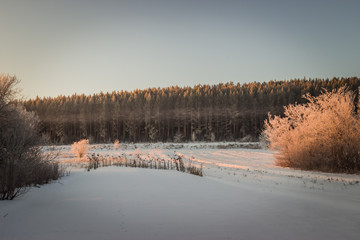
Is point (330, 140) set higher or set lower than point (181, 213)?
higher

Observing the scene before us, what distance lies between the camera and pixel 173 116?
64438 millimetres

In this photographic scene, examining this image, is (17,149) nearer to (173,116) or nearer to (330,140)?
(330,140)

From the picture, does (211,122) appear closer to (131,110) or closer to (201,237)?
(131,110)

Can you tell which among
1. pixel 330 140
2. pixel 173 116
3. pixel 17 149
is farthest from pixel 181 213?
pixel 173 116

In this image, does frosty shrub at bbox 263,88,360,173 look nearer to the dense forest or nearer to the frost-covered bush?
the frost-covered bush

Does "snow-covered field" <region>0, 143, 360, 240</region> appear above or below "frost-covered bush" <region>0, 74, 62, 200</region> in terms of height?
below

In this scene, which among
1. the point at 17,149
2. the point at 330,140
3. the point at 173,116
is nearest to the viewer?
the point at 17,149

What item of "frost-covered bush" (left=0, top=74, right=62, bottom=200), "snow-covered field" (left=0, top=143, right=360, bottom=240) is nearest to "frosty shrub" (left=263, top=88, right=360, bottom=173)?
"snow-covered field" (left=0, top=143, right=360, bottom=240)

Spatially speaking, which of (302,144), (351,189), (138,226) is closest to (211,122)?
(302,144)

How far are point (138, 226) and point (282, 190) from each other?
600 cm

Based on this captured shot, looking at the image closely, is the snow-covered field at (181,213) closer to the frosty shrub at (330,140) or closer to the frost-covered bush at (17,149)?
the frost-covered bush at (17,149)

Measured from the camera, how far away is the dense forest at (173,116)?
61219mm

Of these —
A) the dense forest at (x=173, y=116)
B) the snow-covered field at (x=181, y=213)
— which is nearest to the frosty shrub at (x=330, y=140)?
the snow-covered field at (x=181, y=213)

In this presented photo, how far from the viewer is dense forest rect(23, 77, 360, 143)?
61.2m
